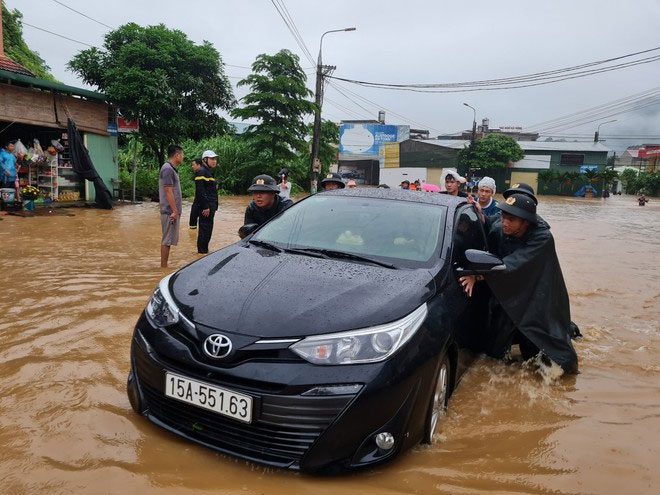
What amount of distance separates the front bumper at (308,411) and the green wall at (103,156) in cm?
1456

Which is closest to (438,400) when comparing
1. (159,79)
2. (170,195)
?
(170,195)

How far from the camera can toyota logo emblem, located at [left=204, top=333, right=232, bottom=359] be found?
2236 millimetres

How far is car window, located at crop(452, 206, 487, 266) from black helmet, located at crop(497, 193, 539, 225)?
0.26m

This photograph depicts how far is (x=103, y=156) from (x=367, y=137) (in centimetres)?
4359

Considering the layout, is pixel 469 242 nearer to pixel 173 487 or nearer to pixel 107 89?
pixel 173 487

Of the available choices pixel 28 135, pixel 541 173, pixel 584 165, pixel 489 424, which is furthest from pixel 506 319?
pixel 584 165

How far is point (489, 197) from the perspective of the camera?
6.37 m

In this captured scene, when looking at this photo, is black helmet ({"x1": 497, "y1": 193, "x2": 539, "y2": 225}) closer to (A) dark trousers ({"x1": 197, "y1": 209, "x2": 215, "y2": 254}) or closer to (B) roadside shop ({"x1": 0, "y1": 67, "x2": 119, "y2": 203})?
(A) dark trousers ({"x1": 197, "y1": 209, "x2": 215, "y2": 254})

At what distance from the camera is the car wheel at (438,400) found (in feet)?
8.64

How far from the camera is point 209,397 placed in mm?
2256

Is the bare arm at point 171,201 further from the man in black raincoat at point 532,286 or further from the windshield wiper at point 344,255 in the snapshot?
the man in black raincoat at point 532,286

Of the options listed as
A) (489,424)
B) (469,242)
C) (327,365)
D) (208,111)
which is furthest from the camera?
(208,111)

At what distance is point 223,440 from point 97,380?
144 cm

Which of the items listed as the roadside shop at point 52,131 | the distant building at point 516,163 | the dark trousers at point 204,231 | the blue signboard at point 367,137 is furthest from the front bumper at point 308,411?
the blue signboard at point 367,137
